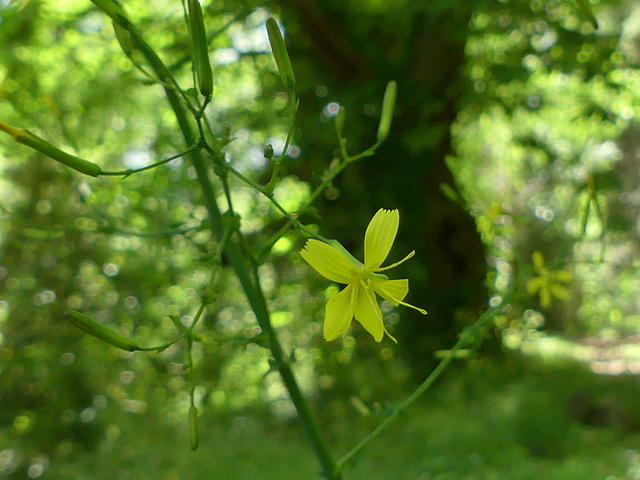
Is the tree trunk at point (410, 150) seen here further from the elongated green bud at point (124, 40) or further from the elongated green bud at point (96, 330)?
the elongated green bud at point (96, 330)

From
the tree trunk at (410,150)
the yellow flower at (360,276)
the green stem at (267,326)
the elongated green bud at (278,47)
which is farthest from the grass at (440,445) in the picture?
the elongated green bud at (278,47)

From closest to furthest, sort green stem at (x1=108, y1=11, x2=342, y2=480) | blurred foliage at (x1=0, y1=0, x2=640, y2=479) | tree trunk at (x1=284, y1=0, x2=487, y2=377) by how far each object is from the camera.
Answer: green stem at (x1=108, y1=11, x2=342, y2=480)
blurred foliage at (x1=0, y1=0, x2=640, y2=479)
tree trunk at (x1=284, y1=0, x2=487, y2=377)

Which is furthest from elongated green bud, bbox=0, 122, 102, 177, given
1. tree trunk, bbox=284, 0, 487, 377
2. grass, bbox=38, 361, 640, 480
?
tree trunk, bbox=284, 0, 487, 377

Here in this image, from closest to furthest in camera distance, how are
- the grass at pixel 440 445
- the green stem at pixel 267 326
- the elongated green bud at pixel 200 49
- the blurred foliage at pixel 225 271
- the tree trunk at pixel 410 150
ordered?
the elongated green bud at pixel 200 49 < the green stem at pixel 267 326 < the grass at pixel 440 445 < the blurred foliage at pixel 225 271 < the tree trunk at pixel 410 150

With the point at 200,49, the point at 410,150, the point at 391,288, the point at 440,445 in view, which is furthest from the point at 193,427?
the point at 410,150

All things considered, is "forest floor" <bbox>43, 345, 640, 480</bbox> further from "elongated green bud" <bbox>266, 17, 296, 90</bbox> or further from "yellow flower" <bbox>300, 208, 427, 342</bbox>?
"elongated green bud" <bbox>266, 17, 296, 90</bbox>

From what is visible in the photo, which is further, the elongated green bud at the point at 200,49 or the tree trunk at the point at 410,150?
the tree trunk at the point at 410,150
